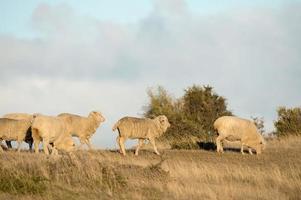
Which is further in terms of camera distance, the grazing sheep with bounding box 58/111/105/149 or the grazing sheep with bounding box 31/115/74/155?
the grazing sheep with bounding box 58/111/105/149

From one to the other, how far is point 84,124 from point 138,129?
2696 mm

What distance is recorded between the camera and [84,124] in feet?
85.3

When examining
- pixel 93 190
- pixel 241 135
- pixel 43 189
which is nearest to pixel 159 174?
pixel 93 190

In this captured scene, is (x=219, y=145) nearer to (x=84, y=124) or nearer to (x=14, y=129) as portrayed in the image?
(x=84, y=124)

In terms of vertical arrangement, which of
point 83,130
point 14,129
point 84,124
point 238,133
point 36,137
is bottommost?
point 36,137

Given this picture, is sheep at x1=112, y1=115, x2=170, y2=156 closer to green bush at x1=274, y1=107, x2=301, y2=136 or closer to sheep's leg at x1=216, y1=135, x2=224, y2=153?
sheep's leg at x1=216, y1=135, x2=224, y2=153

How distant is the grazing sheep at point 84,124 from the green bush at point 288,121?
57.1 ft

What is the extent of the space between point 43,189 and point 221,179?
5799mm

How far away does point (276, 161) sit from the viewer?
2266 centimetres

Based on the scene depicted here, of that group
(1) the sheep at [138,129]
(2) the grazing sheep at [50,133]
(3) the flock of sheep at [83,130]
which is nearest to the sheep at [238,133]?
(3) the flock of sheep at [83,130]

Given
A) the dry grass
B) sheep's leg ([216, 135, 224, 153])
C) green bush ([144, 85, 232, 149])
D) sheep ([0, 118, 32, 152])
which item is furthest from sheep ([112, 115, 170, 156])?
green bush ([144, 85, 232, 149])

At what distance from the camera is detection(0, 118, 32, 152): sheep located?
23656 millimetres

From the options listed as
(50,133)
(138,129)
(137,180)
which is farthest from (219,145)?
(137,180)

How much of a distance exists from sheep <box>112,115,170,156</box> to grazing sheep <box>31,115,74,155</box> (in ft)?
7.29
